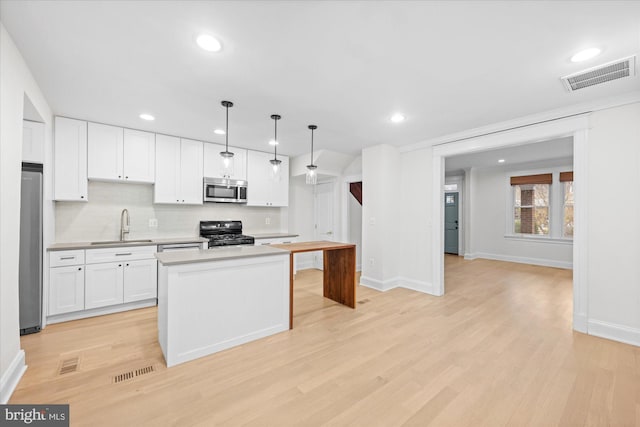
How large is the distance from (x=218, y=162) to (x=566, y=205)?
7.90m

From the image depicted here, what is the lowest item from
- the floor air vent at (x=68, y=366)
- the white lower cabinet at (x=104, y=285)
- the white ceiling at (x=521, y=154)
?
the floor air vent at (x=68, y=366)

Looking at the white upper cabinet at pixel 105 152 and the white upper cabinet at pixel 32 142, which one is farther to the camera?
the white upper cabinet at pixel 105 152

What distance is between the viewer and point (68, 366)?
2.24m

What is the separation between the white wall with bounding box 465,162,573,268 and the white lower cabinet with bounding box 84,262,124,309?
316 inches

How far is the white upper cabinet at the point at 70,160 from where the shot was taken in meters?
3.31

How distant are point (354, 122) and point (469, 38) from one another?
5.83ft

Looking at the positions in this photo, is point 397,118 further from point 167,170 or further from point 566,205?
point 566,205

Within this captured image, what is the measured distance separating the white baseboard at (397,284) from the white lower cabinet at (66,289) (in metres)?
4.03

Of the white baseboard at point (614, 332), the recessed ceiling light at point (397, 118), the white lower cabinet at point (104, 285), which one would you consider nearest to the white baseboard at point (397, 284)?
the white baseboard at point (614, 332)

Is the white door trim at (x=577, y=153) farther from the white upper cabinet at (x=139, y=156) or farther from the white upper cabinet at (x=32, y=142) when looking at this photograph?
the white upper cabinet at (x=32, y=142)

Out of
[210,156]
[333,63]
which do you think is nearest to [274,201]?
[210,156]

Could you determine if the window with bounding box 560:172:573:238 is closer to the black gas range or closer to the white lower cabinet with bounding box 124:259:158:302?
the black gas range

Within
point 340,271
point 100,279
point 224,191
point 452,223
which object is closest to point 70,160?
point 100,279

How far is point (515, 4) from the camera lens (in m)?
1.55
